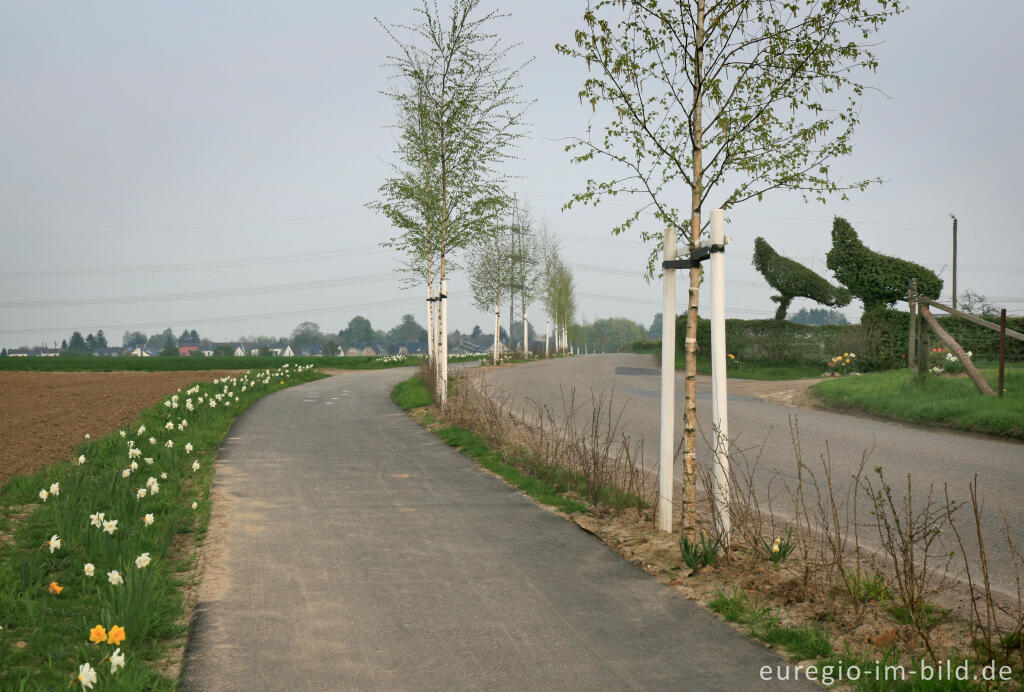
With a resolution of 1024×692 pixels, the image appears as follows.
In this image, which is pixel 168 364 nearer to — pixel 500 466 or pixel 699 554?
pixel 500 466

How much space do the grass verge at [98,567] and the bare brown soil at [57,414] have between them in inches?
50.4

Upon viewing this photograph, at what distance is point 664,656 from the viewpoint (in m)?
4.16

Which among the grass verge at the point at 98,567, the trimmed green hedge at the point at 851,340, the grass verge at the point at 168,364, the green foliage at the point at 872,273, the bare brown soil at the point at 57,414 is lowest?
the grass verge at the point at 98,567

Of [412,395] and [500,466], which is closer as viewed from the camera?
[500,466]

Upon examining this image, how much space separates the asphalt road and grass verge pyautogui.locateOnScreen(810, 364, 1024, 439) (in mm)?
444

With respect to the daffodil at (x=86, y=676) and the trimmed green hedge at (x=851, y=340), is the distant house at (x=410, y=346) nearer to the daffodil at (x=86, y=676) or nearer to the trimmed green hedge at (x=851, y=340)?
the trimmed green hedge at (x=851, y=340)

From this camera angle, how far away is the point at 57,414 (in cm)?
1614

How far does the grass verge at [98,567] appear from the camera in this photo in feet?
13.2

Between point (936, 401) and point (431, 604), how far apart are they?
13.1 meters

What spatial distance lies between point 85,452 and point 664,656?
9.25 metres

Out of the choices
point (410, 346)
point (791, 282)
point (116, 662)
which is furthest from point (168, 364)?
point (410, 346)

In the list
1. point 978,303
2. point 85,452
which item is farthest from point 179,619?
point 978,303

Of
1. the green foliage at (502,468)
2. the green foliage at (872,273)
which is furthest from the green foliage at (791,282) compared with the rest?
the green foliage at (502,468)

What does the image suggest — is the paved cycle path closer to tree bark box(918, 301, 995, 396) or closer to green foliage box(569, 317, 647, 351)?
tree bark box(918, 301, 995, 396)
